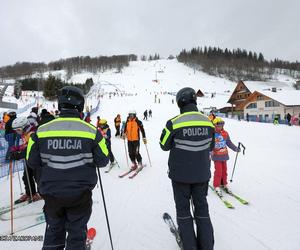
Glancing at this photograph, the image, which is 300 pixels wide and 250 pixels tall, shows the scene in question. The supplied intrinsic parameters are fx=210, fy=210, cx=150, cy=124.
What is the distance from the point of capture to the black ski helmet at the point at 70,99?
2184 mm

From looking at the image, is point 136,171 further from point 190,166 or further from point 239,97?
point 239,97

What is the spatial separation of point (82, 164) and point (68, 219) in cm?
57

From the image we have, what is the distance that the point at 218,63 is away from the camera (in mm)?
122812

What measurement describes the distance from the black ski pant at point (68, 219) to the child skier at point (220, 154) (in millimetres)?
3234

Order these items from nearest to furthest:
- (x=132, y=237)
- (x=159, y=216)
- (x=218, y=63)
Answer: (x=132, y=237) < (x=159, y=216) < (x=218, y=63)

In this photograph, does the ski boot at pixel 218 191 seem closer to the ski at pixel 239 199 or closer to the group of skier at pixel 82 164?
the ski at pixel 239 199

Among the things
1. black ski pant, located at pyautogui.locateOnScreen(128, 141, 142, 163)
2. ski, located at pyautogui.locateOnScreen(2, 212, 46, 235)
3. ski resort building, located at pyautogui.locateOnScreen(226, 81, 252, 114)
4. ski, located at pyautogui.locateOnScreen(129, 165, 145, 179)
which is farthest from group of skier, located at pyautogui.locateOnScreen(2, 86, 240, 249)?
ski resort building, located at pyautogui.locateOnScreen(226, 81, 252, 114)

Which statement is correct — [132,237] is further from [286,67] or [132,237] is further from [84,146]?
[286,67]

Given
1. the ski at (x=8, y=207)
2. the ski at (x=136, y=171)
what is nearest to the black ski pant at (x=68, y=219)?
the ski at (x=8, y=207)

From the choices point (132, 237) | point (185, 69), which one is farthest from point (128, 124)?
point (185, 69)

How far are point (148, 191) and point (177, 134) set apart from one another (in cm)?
293

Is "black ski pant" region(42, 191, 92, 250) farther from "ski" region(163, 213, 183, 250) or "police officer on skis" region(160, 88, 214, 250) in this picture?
"ski" region(163, 213, 183, 250)

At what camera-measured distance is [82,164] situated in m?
2.10

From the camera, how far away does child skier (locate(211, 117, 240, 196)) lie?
182 inches
